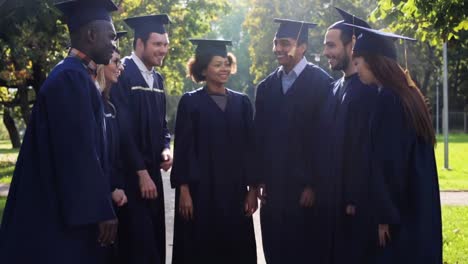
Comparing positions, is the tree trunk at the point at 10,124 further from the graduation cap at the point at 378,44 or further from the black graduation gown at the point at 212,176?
the graduation cap at the point at 378,44

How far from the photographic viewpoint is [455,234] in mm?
8938


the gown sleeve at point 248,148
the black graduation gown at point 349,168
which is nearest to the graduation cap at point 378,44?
the black graduation gown at point 349,168

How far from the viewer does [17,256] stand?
396cm

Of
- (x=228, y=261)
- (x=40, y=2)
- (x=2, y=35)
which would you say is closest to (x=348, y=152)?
(x=228, y=261)

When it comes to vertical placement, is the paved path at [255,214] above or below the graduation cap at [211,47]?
below

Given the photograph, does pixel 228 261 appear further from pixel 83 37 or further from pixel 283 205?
pixel 83 37

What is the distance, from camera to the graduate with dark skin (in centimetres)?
584

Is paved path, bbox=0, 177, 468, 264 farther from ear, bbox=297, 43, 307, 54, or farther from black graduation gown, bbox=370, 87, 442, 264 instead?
black graduation gown, bbox=370, 87, 442, 264

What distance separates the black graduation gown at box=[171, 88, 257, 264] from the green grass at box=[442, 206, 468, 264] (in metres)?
2.63

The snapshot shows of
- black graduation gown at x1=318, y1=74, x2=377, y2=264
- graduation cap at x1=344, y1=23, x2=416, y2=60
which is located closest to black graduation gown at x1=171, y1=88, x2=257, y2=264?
black graduation gown at x1=318, y1=74, x2=377, y2=264

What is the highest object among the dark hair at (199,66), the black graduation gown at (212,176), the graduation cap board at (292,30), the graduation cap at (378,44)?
the graduation cap board at (292,30)

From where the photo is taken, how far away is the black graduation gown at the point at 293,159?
576cm

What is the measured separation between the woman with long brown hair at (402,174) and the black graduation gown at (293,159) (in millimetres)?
1040

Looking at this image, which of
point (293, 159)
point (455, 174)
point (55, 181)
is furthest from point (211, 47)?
point (455, 174)
